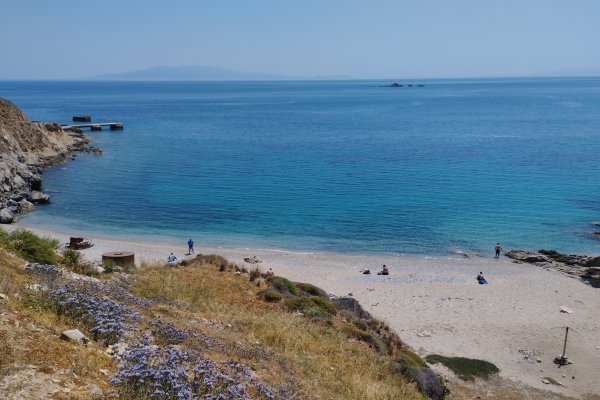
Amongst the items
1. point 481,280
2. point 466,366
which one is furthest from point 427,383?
point 481,280

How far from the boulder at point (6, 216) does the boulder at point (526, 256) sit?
3987 cm

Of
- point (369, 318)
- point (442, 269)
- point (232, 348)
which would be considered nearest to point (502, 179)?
point (442, 269)

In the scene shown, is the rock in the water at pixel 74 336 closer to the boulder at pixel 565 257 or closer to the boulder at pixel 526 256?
the boulder at pixel 526 256

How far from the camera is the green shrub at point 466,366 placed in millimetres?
21844

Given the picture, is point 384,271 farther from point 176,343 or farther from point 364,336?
point 176,343

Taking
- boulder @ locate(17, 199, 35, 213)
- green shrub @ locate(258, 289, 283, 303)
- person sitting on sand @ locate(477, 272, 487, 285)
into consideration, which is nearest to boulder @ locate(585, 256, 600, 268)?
person sitting on sand @ locate(477, 272, 487, 285)

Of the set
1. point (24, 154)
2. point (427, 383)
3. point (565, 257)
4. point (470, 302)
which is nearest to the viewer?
point (427, 383)

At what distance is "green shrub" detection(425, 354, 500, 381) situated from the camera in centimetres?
2184

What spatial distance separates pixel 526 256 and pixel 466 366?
20.0 meters

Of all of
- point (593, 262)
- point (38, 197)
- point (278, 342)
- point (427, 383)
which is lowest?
point (593, 262)

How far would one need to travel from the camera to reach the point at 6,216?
43.9m

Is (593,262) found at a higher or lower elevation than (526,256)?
higher

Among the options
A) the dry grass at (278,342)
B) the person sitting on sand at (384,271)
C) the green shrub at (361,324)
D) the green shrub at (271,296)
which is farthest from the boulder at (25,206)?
the green shrub at (361,324)

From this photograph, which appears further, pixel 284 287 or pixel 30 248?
pixel 284 287
